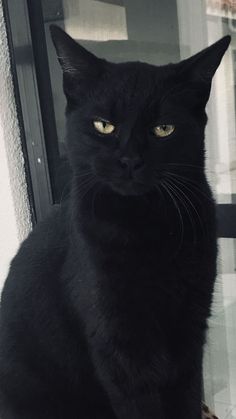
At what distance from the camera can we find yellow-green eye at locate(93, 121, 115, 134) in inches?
34.7

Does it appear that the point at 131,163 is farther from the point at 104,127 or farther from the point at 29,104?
the point at 29,104

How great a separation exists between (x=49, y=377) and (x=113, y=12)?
858 mm

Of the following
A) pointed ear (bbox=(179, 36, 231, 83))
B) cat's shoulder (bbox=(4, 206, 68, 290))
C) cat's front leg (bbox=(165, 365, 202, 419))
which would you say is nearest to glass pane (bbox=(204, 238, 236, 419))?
cat's front leg (bbox=(165, 365, 202, 419))

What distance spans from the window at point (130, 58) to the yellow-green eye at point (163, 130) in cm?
40

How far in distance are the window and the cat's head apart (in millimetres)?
338

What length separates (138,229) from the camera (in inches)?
36.4

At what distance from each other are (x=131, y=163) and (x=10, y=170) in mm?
621

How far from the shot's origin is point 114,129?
88 cm

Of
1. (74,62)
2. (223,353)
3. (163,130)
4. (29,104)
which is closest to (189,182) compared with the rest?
(163,130)

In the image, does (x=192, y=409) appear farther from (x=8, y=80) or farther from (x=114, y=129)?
(x=8, y=80)

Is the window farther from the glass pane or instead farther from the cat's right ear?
the cat's right ear

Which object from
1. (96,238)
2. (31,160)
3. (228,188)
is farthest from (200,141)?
(31,160)

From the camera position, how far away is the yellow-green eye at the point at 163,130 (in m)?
0.88

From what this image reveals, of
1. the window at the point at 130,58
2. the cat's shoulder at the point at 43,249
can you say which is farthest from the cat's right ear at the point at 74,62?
the window at the point at 130,58
